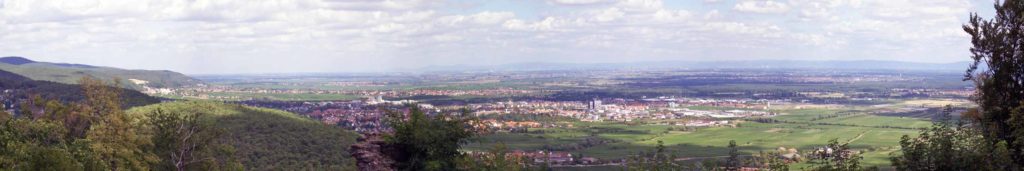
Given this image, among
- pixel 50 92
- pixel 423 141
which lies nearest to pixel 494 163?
pixel 423 141

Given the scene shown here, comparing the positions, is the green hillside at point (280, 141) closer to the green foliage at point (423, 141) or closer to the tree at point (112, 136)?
the tree at point (112, 136)

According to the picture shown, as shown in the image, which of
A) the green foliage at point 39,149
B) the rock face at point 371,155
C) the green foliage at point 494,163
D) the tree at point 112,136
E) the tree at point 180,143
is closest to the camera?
the green foliage at point 39,149

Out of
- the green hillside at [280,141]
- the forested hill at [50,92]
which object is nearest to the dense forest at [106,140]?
the green hillside at [280,141]

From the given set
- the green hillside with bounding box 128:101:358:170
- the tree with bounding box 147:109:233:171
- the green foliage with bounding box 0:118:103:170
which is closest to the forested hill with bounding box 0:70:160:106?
the green hillside with bounding box 128:101:358:170

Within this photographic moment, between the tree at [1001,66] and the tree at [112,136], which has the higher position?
the tree at [1001,66]

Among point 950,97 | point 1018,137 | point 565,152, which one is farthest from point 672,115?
point 1018,137

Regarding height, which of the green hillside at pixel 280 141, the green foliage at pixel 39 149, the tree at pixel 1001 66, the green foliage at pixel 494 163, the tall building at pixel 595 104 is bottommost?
the tall building at pixel 595 104

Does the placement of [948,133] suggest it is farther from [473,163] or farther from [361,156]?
[361,156]
